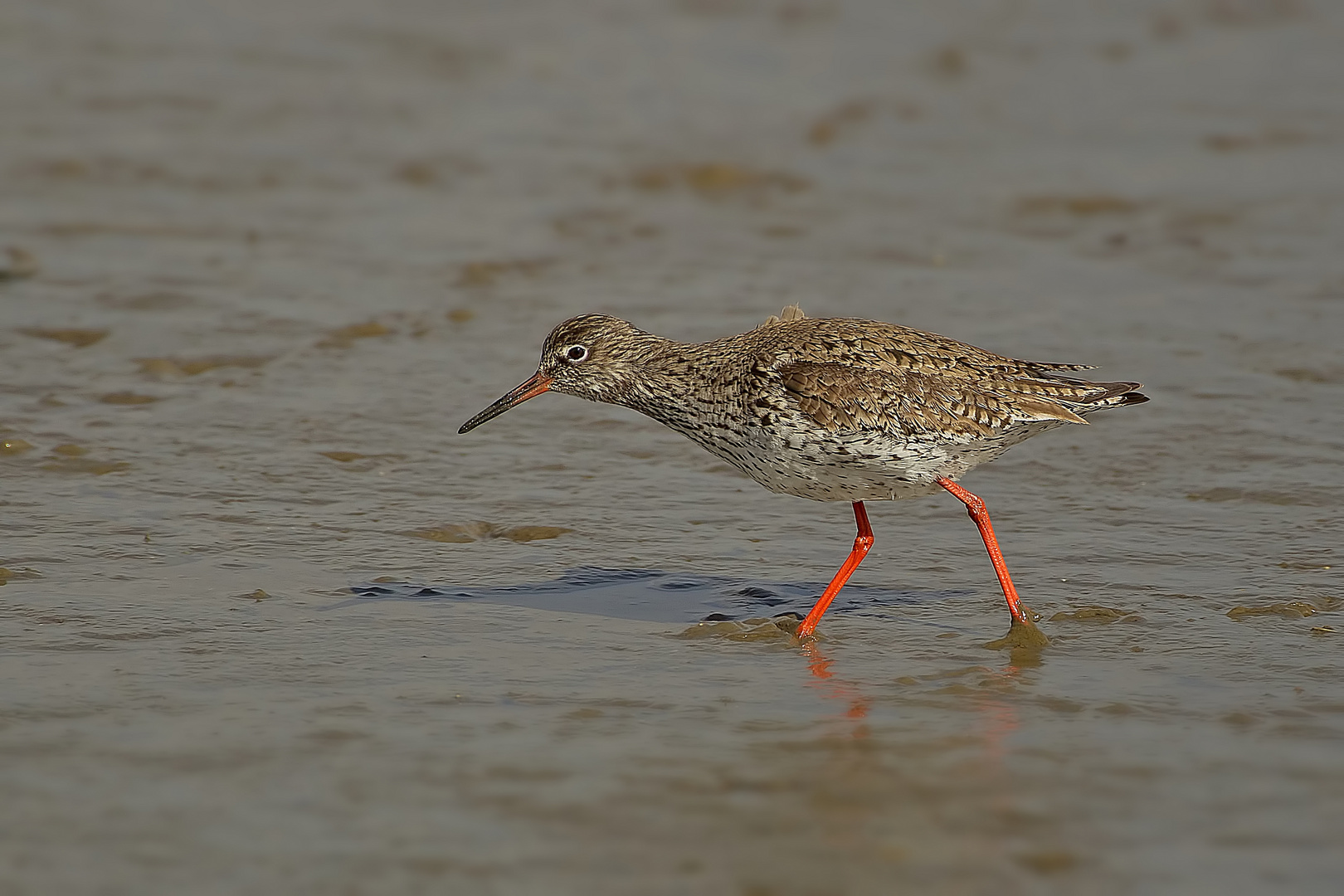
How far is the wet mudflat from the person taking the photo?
5832 millimetres

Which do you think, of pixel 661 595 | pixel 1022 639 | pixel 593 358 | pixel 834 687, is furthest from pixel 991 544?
pixel 593 358

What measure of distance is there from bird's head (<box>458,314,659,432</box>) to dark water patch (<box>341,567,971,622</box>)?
3.12 ft

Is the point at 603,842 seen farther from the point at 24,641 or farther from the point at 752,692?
the point at 24,641

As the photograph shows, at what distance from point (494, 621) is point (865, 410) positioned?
1.95m

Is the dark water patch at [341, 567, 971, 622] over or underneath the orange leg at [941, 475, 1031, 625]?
underneath

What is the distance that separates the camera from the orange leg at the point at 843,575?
7812 millimetres

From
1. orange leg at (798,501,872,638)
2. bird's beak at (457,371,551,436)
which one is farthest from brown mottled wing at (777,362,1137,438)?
bird's beak at (457,371,551,436)

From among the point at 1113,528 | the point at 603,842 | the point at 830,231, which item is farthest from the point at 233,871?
the point at 830,231

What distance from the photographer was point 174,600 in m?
7.85

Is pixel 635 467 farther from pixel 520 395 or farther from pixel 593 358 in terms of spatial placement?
pixel 593 358

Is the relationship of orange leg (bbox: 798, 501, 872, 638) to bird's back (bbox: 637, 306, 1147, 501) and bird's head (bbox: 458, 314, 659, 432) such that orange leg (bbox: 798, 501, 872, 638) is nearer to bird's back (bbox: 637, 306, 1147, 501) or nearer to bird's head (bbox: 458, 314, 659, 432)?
bird's back (bbox: 637, 306, 1147, 501)

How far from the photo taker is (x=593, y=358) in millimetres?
8820

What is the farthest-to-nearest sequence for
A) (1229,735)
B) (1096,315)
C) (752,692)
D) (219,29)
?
(219,29) < (1096,315) < (752,692) < (1229,735)

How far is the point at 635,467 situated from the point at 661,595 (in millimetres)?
1991
